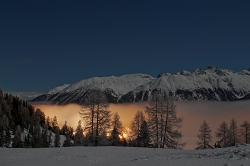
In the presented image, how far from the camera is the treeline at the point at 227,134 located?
51.9 meters

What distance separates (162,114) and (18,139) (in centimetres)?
4985

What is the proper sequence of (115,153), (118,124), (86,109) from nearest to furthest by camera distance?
(115,153), (86,109), (118,124)

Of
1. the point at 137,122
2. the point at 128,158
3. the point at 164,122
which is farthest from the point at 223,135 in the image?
the point at 128,158

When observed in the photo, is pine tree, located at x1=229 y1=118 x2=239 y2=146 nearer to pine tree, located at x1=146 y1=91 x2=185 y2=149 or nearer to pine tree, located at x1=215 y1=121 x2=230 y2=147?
pine tree, located at x1=215 y1=121 x2=230 y2=147

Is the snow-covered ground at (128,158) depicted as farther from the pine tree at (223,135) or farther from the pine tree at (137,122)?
the pine tree at (223,135)

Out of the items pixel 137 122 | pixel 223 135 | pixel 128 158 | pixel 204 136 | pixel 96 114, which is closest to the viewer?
pixel 128 158

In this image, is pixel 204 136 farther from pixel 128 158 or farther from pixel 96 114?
pixel 128 158

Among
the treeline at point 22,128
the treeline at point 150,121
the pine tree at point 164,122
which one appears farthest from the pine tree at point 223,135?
the treeline at point 22,128

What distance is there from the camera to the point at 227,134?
176ft

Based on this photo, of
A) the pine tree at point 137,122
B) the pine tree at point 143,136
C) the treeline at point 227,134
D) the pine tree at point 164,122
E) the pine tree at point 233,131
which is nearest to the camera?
the pine tree at point 164,122

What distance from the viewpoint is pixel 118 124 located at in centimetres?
4975

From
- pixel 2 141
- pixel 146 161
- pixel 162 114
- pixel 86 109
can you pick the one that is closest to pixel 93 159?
pixel 146 161

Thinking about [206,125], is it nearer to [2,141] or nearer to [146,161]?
[146,161]

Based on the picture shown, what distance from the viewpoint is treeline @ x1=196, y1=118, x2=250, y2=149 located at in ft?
170
